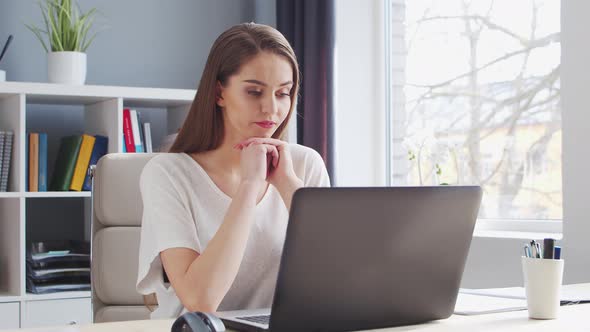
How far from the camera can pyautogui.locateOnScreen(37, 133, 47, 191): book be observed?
10.0ft

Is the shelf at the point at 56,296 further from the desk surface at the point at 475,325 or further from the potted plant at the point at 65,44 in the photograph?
the desk surface at the point at 475,325

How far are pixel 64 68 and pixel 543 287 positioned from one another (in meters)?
2.24

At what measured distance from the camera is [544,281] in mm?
1344

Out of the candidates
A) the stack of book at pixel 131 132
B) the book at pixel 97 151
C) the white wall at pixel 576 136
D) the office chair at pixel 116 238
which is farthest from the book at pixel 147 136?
the white wall at pixel 576 136

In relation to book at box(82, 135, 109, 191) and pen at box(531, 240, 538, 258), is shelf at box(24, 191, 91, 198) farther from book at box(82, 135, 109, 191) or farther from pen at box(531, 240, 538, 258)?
pen at box(531, 240, 538, 258)

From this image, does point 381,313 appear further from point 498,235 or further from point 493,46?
point 493,46

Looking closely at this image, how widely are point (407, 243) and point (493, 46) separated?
2008 millimetres

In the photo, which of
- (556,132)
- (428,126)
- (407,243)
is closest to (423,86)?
(428,126)

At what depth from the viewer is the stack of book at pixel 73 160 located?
121 inches

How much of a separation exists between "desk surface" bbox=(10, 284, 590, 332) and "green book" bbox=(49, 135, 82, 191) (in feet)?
6.25

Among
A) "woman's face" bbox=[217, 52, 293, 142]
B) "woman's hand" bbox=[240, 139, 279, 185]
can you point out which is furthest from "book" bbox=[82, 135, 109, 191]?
"woman's hand" bbox=[240, 139, 279, 185]

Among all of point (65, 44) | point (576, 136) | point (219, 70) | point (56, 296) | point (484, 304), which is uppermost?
point (65, 44)

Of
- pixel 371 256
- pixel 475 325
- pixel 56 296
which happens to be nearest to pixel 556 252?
pixel 475 325

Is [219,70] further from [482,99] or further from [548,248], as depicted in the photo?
[482,99]
